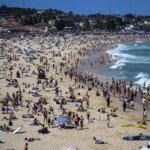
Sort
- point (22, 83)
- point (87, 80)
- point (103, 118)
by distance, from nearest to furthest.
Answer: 1. point (103, 118)
2. point (22, 83)
3. point (87, 80)

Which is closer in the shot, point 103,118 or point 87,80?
point 103,118

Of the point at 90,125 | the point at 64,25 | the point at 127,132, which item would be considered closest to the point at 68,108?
the point at 90,125

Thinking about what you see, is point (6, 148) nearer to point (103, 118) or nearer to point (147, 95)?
point (103, 118)

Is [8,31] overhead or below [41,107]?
overhead

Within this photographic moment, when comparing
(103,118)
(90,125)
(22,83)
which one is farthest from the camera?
(22,83)

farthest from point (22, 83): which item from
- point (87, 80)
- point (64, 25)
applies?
point (64, 25)

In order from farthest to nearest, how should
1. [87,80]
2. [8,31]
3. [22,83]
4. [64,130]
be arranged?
[8,31], [87,80], [22,83], [64,130]

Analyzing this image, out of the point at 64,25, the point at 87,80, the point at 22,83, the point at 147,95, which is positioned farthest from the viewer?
the point at 64,25

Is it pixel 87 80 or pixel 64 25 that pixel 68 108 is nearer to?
pixel 87 80

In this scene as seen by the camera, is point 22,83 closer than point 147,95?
No
